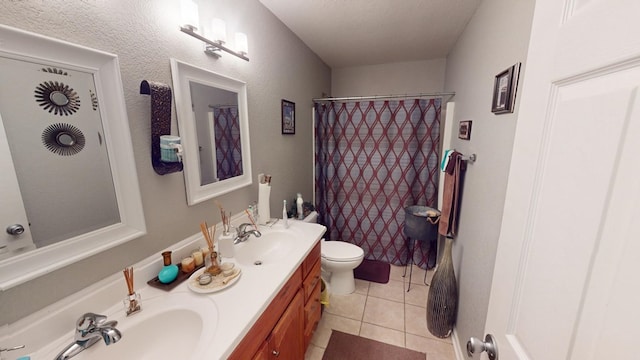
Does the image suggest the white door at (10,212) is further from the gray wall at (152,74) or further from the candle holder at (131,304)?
the candle holder at (131,304)

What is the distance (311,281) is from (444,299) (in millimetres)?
967

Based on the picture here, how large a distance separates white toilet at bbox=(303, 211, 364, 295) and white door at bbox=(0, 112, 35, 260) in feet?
5.58

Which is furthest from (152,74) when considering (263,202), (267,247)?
(267,247)

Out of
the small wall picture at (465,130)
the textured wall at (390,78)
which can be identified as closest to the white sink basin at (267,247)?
the small wall picture at (465,130)

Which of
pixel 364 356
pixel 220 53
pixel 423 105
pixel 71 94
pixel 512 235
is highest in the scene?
pixel 220 53

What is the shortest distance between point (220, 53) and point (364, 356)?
210 cm

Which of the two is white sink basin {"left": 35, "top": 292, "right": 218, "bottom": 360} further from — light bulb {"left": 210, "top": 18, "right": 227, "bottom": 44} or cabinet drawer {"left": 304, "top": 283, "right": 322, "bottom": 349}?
light bulb {"left": 210, "top": 18, "right": 227, "bottom": 44}

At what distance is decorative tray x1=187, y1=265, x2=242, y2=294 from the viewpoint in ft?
3.22

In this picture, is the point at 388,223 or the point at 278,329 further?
the point at 388,223

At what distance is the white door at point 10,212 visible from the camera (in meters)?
0.67

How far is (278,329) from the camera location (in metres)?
1.10

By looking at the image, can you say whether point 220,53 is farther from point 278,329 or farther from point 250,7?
point 278,329

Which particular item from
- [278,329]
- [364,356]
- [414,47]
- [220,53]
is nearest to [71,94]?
[220,53]

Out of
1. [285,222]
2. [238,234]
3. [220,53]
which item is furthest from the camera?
[285,222]
